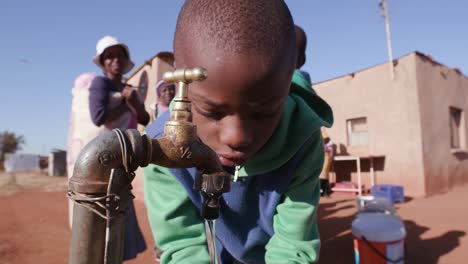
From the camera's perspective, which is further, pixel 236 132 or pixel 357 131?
pixel 357 131

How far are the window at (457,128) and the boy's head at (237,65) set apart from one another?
9.48 metres

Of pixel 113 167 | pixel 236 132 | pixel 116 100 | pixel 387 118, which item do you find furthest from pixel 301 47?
pixel 387 118

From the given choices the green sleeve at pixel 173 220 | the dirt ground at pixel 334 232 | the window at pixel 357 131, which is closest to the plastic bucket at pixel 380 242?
the dirt ground at pixel 334 232

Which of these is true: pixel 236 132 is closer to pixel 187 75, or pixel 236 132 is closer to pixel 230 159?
pixel 230 159

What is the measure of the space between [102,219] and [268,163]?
2.69 feet

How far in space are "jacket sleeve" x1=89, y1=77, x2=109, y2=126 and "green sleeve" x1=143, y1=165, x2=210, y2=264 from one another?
1.29 metres

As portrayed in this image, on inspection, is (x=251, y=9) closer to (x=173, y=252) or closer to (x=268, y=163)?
(x=268, y=163)

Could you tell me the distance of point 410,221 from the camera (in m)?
4.20

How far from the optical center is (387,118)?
748 cm

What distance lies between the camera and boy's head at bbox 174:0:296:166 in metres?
0.91

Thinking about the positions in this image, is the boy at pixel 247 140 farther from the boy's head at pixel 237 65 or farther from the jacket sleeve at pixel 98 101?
the jacket sleeve at pixel 98 101

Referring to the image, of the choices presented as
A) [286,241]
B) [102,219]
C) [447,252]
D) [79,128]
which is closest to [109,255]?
[102,219]

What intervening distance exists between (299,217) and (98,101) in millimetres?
1882

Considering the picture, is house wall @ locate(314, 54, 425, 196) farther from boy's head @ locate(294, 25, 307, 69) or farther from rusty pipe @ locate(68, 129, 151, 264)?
rusty pipe @ locate(68, 129, 151, 264)
